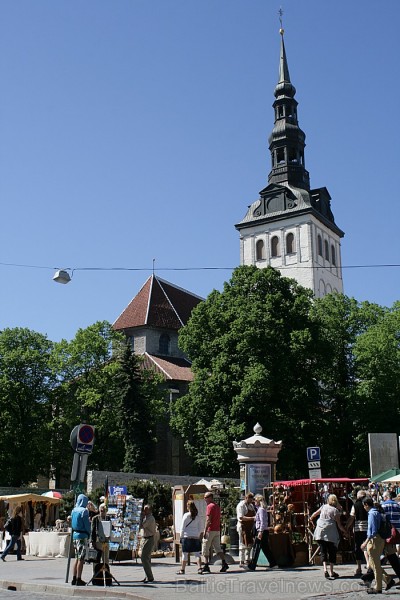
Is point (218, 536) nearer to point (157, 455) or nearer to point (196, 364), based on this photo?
point (196, 364)

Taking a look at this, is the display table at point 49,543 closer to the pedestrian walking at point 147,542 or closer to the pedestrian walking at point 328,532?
the pedestrian walking at point 147,542

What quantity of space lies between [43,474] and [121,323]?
50.6 feet

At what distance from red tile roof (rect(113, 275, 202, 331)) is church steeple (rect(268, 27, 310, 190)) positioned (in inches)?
601

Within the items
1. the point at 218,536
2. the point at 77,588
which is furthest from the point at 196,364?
the point at 77,588

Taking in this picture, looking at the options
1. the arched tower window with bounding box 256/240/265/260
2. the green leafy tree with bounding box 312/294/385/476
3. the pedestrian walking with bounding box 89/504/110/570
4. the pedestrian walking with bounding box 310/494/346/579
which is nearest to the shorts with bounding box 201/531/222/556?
the pedestrian walking with bounding box 89/504/110/570

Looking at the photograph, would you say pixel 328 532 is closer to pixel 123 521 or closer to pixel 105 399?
pixel 123 521

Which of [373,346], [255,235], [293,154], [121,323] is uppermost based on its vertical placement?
[293,154]

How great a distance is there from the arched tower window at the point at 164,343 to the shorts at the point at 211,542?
40.8 meters

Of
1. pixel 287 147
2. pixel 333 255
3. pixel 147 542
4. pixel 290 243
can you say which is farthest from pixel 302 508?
pixel 333 255

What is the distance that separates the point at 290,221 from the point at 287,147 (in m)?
7.04

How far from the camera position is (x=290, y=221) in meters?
66.4

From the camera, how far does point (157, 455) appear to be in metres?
48.5

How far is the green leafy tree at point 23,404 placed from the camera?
42.9 meters

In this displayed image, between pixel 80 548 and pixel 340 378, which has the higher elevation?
pixel 340 378
